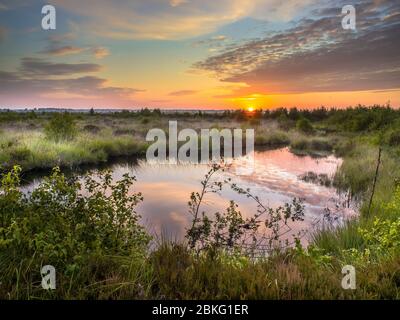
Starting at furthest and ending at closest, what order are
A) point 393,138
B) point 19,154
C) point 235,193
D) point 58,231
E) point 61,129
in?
→ point 61,129 → point 393,138 → point 19,154 → point 235,193 → point 58,231

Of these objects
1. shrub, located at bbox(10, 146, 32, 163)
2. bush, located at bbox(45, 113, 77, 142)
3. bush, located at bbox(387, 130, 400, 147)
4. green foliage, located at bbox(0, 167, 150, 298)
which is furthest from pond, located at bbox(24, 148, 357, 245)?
bush, located at bbox(45, 113, 77, 142)

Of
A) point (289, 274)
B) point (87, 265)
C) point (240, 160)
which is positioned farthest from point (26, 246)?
point (240, 160)

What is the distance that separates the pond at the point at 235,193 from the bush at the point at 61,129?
174 inches

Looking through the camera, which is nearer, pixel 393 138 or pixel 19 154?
pixel 19 154

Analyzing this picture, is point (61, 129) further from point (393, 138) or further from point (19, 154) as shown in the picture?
point (393, 138)

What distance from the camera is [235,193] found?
12500 mm

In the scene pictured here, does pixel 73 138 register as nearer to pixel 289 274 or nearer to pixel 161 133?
pixel 161 133

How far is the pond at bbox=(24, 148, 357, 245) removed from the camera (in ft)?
32.3

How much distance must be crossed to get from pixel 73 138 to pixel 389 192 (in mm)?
17228

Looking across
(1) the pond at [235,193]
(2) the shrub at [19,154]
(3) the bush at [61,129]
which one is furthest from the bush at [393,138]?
(2) the shrub at [19,154]

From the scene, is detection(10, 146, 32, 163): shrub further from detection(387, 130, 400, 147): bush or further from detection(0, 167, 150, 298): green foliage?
detection(387, 130, 400, 147): bush

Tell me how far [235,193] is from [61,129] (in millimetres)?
13291

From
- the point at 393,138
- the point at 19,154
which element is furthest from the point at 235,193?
the point at 393,138

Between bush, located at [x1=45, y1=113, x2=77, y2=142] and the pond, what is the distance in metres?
4.42
